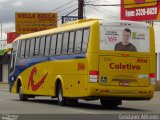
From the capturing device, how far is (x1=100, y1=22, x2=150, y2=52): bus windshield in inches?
858

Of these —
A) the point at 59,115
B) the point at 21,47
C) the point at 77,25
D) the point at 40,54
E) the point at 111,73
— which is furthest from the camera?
the point at 21,47

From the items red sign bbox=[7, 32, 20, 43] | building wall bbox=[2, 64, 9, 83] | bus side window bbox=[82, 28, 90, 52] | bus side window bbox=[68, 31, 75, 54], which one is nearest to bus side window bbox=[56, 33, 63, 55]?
bus side window bbox=[68, 31, 75, 54]

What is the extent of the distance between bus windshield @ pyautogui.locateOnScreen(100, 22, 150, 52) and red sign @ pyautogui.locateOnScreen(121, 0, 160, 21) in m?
25.7

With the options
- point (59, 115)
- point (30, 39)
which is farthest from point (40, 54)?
point (59, 115)

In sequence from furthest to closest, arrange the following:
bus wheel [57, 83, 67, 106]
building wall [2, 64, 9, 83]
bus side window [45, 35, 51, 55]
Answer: building wall [2, 64, 9, 83] → bus side window [45, 35, 51, 55] → bus wheel [57, 83, 67, 106]

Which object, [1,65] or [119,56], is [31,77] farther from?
[1,65]

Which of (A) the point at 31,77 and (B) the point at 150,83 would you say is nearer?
(B) the point at 150,83

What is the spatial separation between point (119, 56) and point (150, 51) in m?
1.40

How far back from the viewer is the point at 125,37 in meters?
22.1

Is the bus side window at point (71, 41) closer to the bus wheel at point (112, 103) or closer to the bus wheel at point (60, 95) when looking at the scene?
the bus wheel at point (60, 95)

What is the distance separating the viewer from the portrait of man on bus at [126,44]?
864 inches

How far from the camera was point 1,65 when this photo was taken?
71875 millimetres

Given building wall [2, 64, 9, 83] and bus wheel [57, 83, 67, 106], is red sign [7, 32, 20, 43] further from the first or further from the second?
bus wheel [57, 83, 67, 106]

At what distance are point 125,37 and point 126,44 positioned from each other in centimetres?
28
